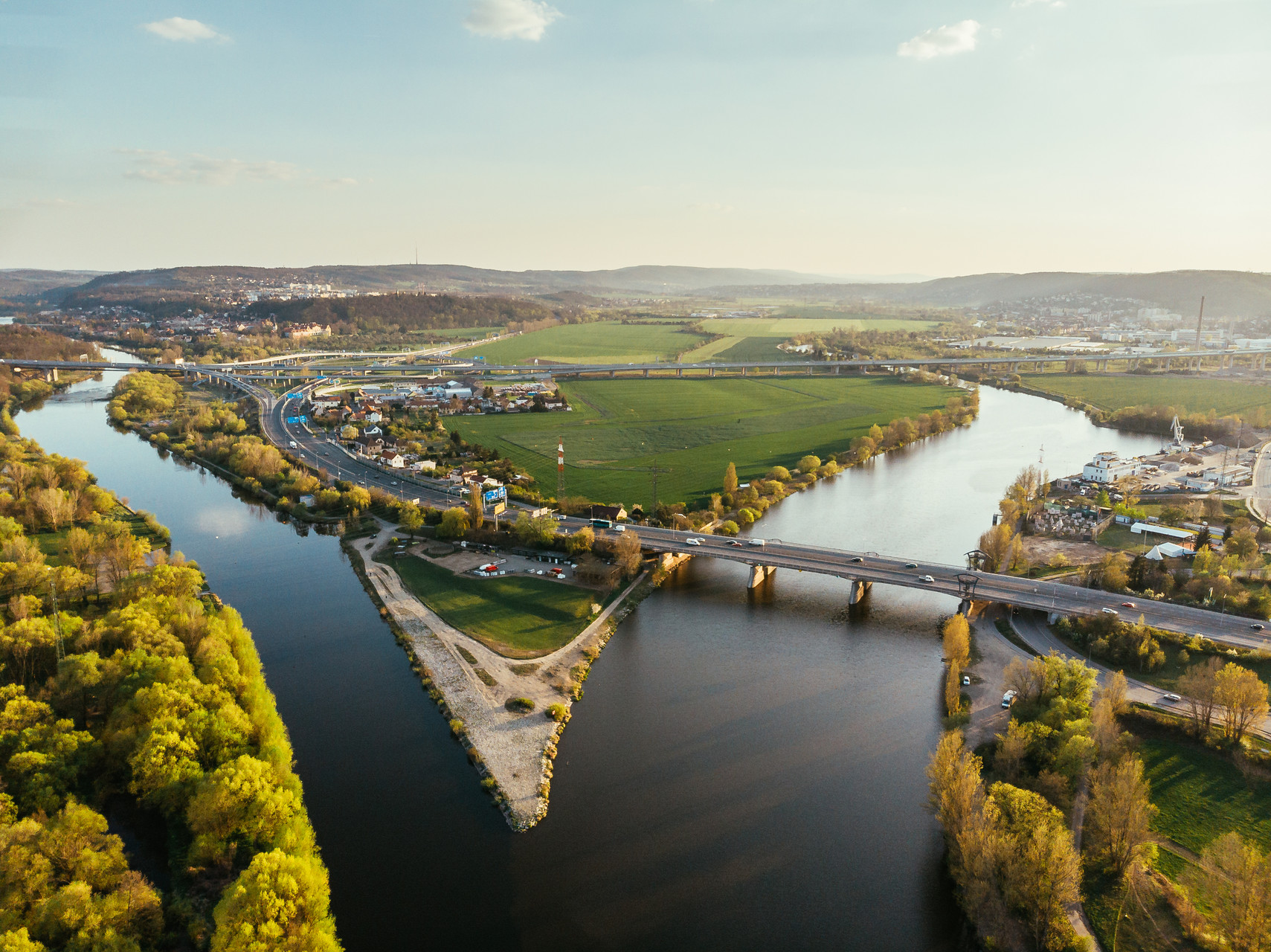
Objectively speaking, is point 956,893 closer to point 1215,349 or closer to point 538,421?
point 538,421

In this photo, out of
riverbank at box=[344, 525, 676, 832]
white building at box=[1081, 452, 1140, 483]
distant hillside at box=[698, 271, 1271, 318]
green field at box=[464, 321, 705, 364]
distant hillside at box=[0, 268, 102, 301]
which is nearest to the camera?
riverbank at box=[344, 525, 676, 832]

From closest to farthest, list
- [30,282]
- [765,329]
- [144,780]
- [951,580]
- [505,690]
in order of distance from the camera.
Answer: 1. [144,780]
2. [505,690]
3. [951,580]
4. [765,329]
5. [30,282]

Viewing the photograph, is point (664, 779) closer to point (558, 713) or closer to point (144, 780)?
point (558, 713)

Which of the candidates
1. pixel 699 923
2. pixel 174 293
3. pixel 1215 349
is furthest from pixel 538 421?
pixel 174 293

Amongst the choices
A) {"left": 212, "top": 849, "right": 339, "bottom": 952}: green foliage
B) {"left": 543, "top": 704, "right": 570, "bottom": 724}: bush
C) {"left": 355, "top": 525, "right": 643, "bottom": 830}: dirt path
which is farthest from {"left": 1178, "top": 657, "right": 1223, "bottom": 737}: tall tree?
{"left": 212, "top": 849, "right": 339, "bottom": 952}: green foliage

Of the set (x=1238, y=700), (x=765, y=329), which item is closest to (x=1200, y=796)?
(x=1238, y=700)

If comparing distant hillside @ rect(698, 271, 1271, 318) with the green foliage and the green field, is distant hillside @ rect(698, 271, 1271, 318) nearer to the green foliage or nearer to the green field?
the green field
